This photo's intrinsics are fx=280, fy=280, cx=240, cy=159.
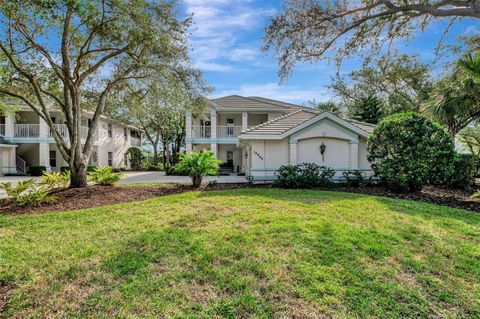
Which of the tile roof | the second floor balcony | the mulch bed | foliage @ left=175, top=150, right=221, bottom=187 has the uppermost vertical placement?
the second floor balcony

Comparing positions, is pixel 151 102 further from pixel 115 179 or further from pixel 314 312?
pixel 314 312

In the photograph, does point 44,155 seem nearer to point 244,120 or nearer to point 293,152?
point 244,120

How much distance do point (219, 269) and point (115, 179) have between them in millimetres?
9719

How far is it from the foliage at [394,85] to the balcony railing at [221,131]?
9.46m

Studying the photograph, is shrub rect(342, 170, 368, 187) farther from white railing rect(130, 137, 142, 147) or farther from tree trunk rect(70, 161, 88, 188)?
white railing rect(130, 137, 142, 147)

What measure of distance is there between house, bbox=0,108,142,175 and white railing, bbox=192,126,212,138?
31.6 feet

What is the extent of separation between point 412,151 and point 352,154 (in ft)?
11.1

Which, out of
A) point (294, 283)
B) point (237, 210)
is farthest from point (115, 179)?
point (294, 283)

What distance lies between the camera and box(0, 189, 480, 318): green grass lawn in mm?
3295

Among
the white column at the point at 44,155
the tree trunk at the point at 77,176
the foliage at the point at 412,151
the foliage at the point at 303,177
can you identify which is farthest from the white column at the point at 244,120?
the white column at the point at 44,155

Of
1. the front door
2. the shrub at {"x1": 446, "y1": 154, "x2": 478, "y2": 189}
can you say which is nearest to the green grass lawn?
the shrub at {"x1": 446, "y1": 154, "x2": 478, "y2": 189}

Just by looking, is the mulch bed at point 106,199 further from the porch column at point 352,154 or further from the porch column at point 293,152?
the porch column at point 293,152

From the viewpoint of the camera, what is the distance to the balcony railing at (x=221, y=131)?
24.5 meters

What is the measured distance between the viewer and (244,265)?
4.14 meters
